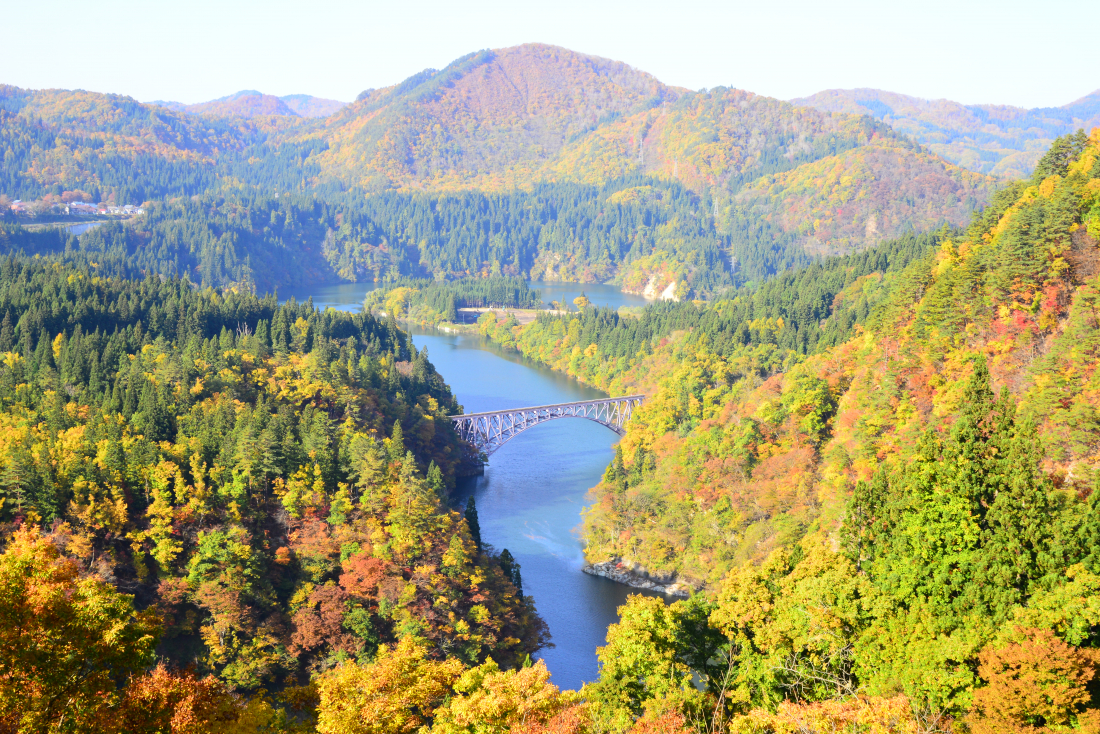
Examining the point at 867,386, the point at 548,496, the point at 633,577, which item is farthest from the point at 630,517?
the point at 867,386

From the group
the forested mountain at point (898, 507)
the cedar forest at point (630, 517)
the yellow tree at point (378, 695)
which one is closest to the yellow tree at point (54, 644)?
the cedar forest at point (630, 517)

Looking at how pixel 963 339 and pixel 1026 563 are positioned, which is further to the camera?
pixel 963 339

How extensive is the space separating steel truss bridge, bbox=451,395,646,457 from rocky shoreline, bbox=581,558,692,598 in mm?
23138

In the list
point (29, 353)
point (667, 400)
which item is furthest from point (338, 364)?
point (667, 400)

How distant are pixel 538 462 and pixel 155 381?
31918 mm

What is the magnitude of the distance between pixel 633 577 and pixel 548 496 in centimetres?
1708

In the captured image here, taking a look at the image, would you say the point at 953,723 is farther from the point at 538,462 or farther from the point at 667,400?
the point at 538,462

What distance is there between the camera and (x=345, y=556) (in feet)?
149

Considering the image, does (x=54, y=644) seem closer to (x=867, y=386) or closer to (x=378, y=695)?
(x=378, y=695)

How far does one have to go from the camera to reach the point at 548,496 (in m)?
69.8

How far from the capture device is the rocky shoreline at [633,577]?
51.8m

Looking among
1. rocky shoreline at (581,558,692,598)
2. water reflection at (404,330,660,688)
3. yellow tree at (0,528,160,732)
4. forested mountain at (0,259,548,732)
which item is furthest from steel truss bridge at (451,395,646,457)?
yellow tree at (0,528,160,732)

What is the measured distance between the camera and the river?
158ft

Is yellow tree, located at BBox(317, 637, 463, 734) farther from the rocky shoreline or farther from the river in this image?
the rocky shoreline
